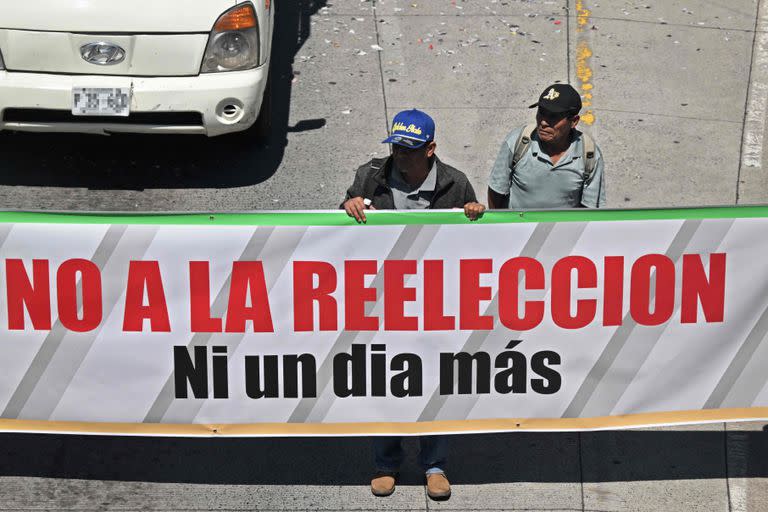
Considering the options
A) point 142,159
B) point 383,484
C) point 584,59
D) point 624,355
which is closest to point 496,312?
point 624,355

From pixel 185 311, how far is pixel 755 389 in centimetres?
260

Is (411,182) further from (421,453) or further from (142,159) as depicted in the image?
(142,159)

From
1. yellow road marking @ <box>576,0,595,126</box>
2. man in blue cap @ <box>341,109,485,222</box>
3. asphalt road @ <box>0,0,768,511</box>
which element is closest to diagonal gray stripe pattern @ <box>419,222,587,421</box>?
man in blue cap @ <box>341,109,485,222</box>

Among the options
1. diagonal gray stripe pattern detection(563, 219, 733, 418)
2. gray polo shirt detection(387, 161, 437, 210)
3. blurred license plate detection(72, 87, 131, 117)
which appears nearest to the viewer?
diagonal gray stripe pattern detection(563, 219, 733, 418)

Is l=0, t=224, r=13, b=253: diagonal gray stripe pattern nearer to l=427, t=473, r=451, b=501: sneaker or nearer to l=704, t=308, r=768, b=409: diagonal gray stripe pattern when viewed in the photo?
l=427, t=473, r=451, b=501: sneaker

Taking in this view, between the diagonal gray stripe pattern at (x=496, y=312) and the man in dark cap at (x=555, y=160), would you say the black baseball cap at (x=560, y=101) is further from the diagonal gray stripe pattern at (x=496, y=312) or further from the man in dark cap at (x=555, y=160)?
the diagonal gray stripe pattern at (x=496, y=312)

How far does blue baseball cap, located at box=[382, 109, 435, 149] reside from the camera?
5672mm

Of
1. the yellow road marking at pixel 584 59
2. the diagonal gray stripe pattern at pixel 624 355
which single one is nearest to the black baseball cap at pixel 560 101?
the diagonal gray stripe pattern at pixel 624 355

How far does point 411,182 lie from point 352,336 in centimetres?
74

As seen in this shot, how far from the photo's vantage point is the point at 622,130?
9.59m

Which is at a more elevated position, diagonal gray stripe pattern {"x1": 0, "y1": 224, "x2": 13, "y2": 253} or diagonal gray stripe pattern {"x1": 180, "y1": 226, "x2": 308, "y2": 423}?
diagonal gray stripe pattern {"x1": 0, "y1": 224, "x2": 13, "y2": 253}

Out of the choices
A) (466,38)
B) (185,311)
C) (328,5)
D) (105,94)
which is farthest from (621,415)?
(328,5)

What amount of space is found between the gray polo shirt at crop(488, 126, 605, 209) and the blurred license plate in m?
2.81

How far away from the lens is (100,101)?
8.05 meters
